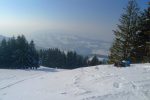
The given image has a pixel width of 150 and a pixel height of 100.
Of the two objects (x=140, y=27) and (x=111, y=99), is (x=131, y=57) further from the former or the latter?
(x=111, y=99)

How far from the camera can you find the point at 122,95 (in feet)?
38.6

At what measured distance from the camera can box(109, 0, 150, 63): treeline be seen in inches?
1405

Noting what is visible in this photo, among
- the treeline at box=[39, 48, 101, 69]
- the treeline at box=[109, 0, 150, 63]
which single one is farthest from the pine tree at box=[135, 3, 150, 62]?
the treeline at box=[39, 48, 101, 69]

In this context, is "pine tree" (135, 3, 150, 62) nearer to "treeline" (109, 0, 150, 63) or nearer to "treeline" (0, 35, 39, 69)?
"treeline" (109, 0, 150, 63)

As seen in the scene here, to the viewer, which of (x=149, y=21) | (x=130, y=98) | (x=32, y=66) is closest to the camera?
(x=130, y=98)

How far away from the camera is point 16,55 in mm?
60938

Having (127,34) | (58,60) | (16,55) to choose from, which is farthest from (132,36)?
(58,60)

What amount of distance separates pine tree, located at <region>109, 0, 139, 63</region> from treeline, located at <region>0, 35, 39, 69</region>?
3018 centimetres

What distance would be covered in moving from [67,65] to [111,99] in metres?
91.0

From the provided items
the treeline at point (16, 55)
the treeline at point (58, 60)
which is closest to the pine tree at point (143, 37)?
the treeline at point (16, 55)

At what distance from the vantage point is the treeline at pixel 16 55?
60.6 metres

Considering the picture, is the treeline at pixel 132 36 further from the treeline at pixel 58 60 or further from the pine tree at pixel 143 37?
the treeline at pixel 58 60

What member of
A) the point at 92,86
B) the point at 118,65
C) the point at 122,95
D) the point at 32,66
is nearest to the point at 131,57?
the point at 118,65

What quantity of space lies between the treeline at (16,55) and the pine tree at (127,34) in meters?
30.2
